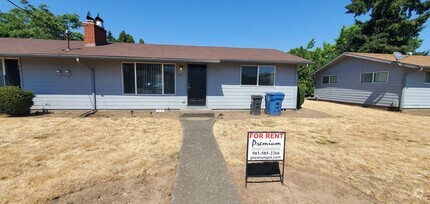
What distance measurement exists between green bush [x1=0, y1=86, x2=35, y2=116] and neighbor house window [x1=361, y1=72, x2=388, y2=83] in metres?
18.9

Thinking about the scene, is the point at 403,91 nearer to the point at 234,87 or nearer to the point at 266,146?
the point at 234,87

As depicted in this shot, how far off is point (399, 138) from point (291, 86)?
16.6 ft

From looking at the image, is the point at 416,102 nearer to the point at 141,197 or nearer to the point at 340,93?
the point at 340,93

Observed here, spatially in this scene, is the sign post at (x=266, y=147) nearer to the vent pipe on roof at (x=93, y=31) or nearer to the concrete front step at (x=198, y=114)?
the concrete front step at (x=198, y=114)

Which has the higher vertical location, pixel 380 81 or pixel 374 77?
pixel 374 77

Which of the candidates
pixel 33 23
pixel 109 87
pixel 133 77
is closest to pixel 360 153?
pixel 133 77

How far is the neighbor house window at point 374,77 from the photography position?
12.4m

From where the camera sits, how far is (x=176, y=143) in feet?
15.8

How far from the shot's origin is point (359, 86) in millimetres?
14125

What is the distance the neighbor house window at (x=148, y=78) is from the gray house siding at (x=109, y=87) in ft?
0.79

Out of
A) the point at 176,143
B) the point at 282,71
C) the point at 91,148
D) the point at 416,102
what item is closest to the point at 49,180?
the point at 91,148

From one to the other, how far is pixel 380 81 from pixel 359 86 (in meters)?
1.56

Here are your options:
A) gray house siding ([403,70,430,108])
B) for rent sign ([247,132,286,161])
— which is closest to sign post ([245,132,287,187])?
for rent sign ([247,132,286,161])

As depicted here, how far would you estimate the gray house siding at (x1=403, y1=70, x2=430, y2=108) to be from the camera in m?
11.3
